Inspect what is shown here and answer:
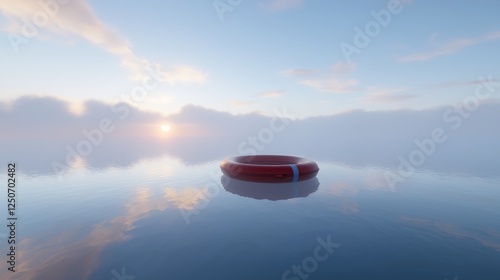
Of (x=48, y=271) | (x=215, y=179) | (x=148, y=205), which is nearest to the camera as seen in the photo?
(x=48, y=271)

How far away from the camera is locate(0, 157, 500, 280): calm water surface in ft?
13.0

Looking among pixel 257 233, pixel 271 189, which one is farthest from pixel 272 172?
pixel 257 233

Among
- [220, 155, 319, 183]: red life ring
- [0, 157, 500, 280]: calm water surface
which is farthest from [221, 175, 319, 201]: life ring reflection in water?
[220, 155, 319, 183]: red life ring

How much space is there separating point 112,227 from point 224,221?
9.84ft

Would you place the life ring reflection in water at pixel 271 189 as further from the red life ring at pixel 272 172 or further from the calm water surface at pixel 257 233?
the red life ring at pixel 272 172

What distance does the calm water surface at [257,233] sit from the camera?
3963 millimetres

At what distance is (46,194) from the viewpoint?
891 cm

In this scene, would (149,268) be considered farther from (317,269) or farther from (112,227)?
(317,269)

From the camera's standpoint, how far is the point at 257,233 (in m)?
5.39

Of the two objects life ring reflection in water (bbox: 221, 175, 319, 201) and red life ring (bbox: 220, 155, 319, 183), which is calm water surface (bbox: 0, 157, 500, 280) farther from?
red life ring (bbox: 220, 155, 319, 183)

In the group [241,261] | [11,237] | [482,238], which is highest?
[11,237]

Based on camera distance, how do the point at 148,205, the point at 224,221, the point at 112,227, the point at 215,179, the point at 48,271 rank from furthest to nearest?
the point at 215,179 < the point at 148,205 < the point at 224,221 < the point at 112,227 < the point at 48,271

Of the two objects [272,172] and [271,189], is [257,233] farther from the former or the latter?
[272,172]

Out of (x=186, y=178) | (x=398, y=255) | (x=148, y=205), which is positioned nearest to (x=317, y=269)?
(x=398, y=255)
